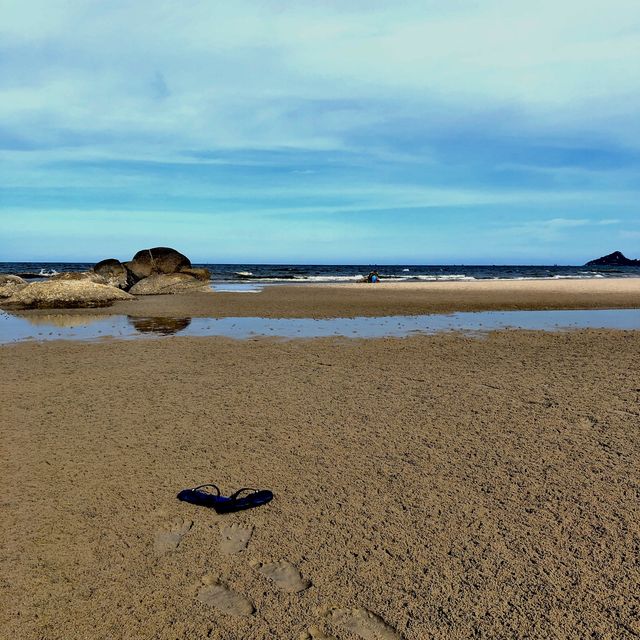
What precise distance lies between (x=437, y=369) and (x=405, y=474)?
4.80m

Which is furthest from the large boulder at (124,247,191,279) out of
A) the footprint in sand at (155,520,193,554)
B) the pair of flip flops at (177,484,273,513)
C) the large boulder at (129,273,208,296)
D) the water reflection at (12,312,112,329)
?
the footprint in sand at (155,520,193,554)

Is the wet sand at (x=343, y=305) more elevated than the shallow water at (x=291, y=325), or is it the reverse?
the wet sand at (x=343, y=305)

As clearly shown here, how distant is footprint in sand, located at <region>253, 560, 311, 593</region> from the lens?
3338 mm

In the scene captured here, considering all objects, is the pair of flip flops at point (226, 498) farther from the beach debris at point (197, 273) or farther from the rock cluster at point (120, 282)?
the beach debris at point (197, 273)

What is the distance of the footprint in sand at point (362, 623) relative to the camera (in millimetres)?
2918

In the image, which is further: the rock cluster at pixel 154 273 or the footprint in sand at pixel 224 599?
the rock cluster at pixel 154 273

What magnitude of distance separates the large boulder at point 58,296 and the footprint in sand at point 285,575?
2306cm

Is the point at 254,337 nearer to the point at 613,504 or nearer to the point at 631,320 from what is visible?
the point at 613,504

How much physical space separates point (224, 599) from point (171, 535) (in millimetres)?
893

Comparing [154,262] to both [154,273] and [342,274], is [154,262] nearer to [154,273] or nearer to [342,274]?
[154,273]

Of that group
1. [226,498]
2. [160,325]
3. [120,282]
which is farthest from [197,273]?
[226,498]

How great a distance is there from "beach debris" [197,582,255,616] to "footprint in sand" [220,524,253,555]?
393 mm

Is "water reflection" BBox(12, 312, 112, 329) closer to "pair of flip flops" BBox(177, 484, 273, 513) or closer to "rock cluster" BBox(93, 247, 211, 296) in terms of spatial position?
"rock cluster" BBox(93, 247, 211, 296)

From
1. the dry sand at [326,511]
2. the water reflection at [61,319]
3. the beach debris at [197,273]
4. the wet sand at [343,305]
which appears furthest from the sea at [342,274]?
the dry sand at [326,511]
